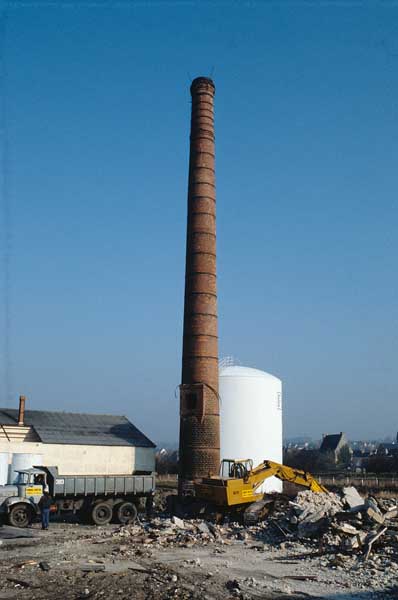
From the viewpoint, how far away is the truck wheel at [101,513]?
2016 cm

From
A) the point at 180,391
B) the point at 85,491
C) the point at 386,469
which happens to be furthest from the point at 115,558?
the point at 386,469

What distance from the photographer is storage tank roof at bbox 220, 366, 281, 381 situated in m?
27.4

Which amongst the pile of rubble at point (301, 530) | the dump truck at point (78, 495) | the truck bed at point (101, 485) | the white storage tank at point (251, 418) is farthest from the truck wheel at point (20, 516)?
the white storage tank at point (251, 418)

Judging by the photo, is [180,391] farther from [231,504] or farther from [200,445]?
[231,504]

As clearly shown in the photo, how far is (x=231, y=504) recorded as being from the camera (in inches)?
730

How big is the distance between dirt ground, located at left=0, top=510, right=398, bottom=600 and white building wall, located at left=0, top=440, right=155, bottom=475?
901 cm

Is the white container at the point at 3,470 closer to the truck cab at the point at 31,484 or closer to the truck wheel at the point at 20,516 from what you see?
the truck cab at the point at 31,484

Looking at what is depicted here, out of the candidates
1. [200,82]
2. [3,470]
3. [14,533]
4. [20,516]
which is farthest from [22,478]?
[200,82]

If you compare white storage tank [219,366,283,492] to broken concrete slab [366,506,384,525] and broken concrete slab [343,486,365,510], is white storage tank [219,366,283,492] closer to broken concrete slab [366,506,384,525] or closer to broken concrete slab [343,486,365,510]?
broken concrete slab [343,486,365,510]

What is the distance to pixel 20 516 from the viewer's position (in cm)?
1852

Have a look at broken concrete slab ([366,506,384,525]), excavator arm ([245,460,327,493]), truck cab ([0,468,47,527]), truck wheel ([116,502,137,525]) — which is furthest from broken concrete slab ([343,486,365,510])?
truck cab ([0,468,47,527])

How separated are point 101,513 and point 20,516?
297 cm

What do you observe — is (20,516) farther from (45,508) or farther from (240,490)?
(240,490)

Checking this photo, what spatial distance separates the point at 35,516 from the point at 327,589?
1095cm
